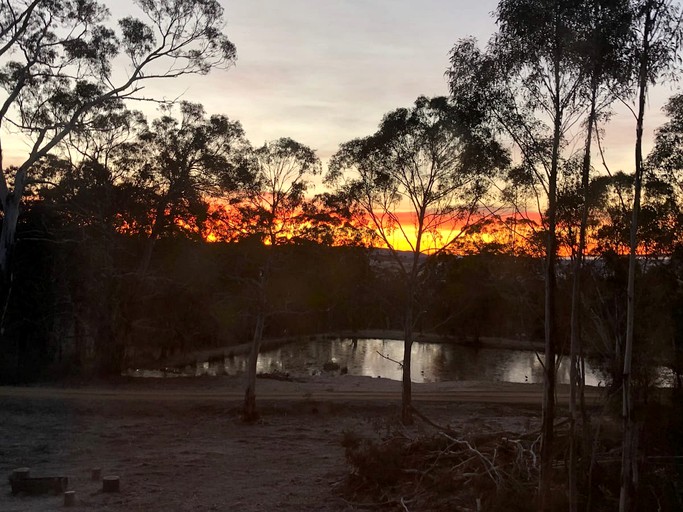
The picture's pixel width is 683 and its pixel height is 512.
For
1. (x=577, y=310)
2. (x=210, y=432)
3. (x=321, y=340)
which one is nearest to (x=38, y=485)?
(x=210, y=432)

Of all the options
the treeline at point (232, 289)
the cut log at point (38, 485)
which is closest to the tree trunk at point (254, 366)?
the treeline at point (232, 289)

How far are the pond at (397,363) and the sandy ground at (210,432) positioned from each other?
1004 centimetres

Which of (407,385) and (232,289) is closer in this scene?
(407,385)

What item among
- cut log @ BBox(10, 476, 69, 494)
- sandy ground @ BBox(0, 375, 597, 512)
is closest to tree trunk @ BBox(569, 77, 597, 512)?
sandy ground @ BBox(0, 375, 597, 512)

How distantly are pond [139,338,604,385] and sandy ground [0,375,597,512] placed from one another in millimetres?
10038

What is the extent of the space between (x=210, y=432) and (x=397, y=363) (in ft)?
69.5

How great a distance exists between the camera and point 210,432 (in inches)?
772

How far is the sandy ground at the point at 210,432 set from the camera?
43.5ft

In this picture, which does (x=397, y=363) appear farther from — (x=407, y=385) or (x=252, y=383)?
(x=252, y=383)

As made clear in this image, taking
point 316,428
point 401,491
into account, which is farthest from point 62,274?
point 401,491

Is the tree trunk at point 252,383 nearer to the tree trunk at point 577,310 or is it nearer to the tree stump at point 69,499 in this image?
the tree stump at point 69,499

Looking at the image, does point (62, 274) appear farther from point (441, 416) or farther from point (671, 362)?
point (671, 362)

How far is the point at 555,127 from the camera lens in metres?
9.88

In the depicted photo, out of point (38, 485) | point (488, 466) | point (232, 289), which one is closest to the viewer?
point (488, 466)
